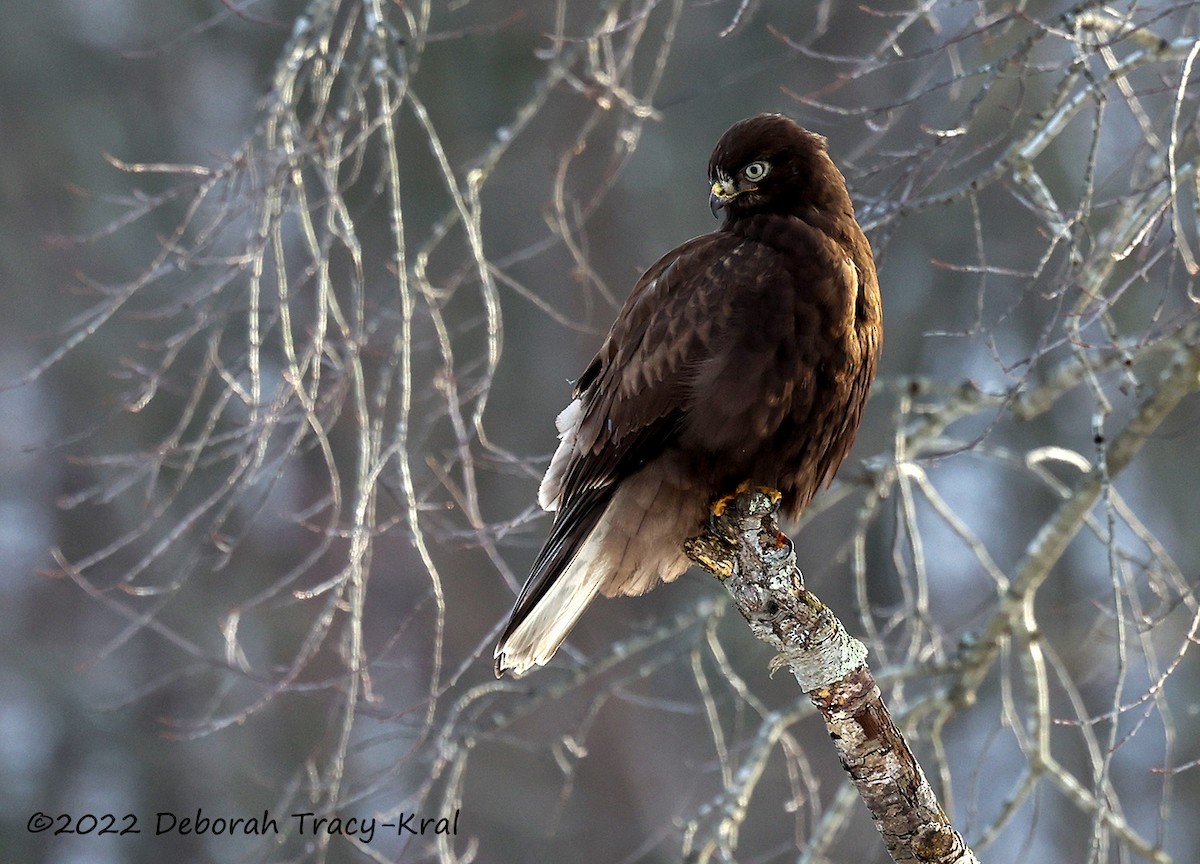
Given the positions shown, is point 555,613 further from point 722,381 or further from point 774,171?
point 774,171

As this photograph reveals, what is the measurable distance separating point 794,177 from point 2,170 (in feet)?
26.1

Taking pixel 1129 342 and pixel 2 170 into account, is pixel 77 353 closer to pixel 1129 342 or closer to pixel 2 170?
pixel 2 170

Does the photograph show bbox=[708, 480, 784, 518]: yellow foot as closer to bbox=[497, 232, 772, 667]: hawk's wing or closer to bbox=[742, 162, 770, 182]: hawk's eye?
bbox=[497, 232, 772, 667]: hawk's wing

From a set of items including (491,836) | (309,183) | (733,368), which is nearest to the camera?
(733,368)

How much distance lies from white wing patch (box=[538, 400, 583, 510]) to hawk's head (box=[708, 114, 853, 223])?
28.4 inches

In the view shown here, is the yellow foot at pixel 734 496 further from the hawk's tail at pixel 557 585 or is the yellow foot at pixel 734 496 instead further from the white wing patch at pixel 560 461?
the white wing patch at pixel 560 461

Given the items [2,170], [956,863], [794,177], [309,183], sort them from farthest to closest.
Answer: [2,170], [309,183], [794,177], [956,863]

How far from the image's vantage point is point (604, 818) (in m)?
9.21

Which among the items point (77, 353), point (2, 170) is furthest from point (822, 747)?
point (2, 170)

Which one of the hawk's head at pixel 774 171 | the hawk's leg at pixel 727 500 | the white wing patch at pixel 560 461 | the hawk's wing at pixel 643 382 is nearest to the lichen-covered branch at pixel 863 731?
the hawk's leg at pixel 727 500

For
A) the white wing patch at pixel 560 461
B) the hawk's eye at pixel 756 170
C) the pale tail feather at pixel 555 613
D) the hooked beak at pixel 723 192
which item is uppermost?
the hawk's eye at pixel 756 170

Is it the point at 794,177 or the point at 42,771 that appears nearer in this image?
the point at 794,177

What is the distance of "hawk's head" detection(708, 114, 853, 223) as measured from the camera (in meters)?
3.44

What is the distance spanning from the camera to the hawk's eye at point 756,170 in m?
3.45
